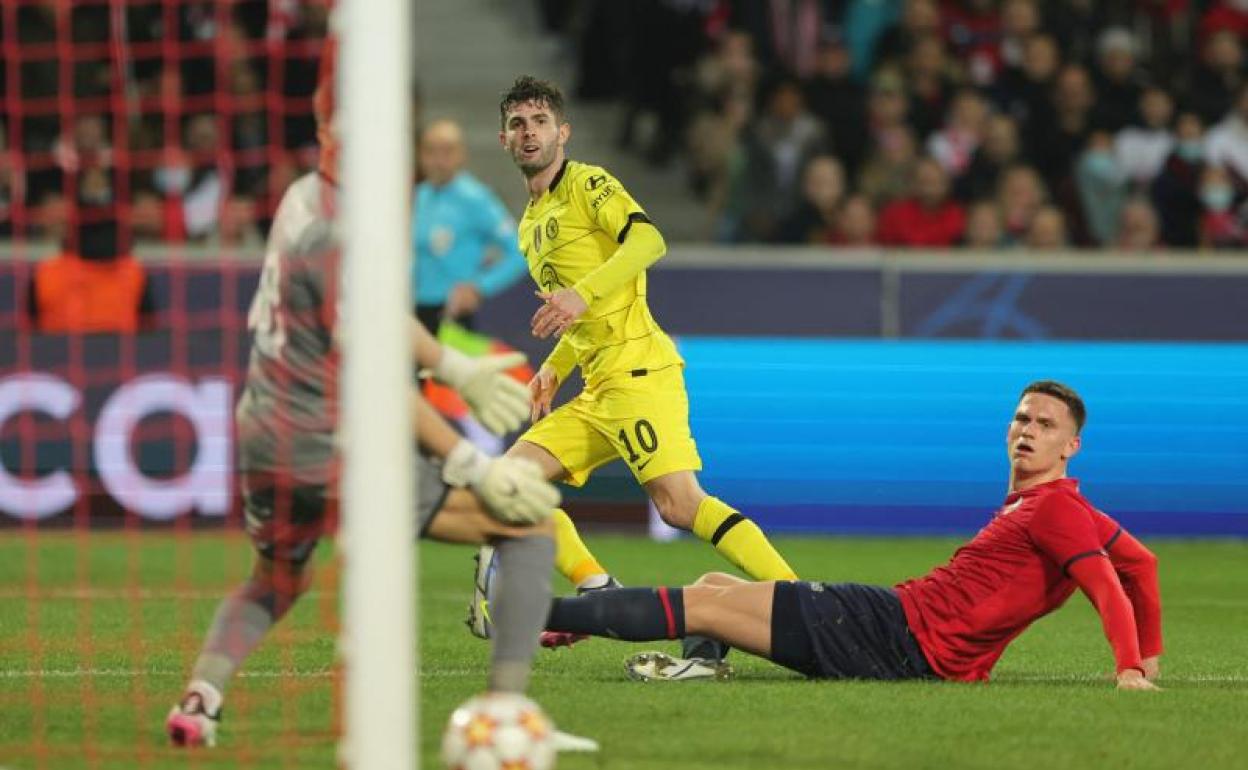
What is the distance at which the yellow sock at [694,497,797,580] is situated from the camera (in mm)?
7680

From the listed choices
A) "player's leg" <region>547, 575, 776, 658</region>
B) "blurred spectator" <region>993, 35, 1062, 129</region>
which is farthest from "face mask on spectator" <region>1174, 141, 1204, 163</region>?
"player's leg" <region>547, 575, 776, 658</region>

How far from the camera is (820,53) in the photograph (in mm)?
15969

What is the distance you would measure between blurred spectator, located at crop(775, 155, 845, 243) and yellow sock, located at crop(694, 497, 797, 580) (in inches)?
269

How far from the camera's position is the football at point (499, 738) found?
5152 mm

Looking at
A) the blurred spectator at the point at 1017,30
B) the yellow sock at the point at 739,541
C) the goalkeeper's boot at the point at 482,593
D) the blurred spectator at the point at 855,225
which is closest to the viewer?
the goalkeeper's boot at the point at 482,593

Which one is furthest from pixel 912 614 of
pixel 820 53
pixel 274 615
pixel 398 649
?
pixel 820 53

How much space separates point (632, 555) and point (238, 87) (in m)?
4.27

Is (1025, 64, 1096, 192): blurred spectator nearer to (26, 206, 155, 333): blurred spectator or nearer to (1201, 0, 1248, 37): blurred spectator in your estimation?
(1201, 0, 1248, 37): blurred spectator

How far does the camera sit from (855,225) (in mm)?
14180

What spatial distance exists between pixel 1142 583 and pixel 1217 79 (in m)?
9.70

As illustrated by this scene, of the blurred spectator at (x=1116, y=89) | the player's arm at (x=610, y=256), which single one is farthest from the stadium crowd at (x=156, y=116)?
the blurred spectator at (x=1116, y=89)

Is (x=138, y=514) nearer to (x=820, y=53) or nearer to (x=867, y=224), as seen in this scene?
(x=867, y=224)

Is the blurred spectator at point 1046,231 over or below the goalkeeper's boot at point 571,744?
over

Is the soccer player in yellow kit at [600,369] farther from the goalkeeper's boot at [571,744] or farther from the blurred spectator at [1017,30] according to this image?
the blurred spectator at [1017,30]
